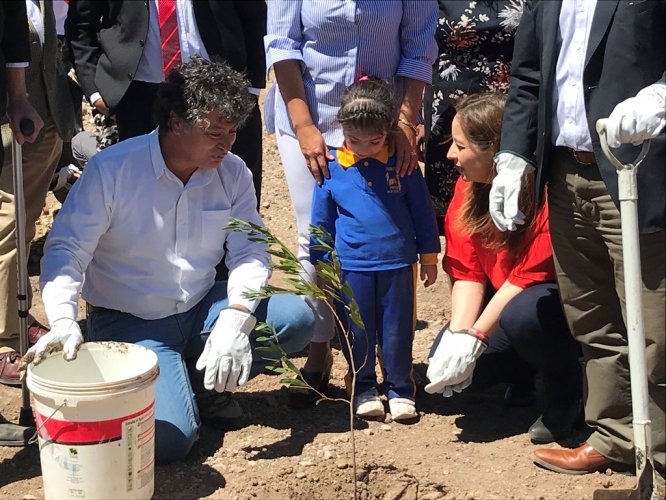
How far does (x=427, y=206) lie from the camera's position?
13.3ft

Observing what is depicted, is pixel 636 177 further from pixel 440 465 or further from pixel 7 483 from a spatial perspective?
pixel 7 483

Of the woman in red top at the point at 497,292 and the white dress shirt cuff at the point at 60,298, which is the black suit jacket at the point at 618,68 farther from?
the white dress shirt cuff at the point at 60,298

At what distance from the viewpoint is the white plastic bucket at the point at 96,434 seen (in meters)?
3.07

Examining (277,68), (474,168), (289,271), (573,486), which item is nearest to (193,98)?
(277,68)

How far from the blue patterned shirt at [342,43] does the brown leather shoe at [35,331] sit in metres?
1.35

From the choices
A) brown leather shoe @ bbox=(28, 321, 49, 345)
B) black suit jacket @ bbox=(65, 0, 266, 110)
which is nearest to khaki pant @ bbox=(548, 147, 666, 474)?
black suit jacket @ bbox=(65, 0, 266, 110)

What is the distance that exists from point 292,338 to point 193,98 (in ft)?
3.14

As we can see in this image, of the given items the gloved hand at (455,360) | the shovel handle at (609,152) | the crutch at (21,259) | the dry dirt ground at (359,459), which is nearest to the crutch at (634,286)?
the shovel handle at (609,152)

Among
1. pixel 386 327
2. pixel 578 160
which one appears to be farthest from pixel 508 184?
pixel 386 327

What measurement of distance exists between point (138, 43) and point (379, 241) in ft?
4.67

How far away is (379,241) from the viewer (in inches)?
156

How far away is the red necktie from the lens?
15.0 feet

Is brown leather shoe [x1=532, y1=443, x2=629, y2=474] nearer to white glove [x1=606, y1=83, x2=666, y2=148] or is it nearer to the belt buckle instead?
the belt buckle

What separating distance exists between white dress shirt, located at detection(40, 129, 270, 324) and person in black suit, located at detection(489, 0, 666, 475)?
104 centimetres
